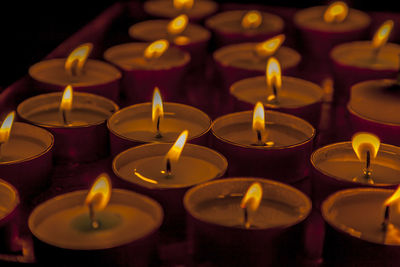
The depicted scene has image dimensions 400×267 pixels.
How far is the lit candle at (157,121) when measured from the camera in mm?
1233

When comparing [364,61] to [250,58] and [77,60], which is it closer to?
[250,58]

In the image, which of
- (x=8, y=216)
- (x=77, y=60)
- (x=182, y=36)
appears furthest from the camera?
(x=182, y=36)

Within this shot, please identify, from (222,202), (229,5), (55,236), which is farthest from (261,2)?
(55,236)

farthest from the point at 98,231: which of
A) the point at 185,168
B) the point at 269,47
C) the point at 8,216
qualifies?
the point at 269,47

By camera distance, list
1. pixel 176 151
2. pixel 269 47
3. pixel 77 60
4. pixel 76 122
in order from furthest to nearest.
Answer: pixel 269 47 < pixel 77 60 < pixel 76 122 < pixel 176 151

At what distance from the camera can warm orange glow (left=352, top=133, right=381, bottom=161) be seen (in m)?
1.12

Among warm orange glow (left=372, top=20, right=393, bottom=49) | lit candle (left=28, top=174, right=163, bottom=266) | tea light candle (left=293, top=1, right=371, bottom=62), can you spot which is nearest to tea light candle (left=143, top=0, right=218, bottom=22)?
tea light candle (left=293, top=1, right=371, bottom=62)

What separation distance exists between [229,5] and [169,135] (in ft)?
2.62

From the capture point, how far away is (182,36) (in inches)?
69.8

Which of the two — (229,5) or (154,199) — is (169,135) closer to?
Answer: (154,199)

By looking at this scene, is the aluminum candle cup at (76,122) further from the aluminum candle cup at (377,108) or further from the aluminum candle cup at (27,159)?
the aluminum candle cup at (377,108)

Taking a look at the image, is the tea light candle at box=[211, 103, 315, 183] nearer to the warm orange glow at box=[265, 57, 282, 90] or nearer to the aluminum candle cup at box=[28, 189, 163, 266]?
the warm orange glow at box=[265, 57, 282, 90]

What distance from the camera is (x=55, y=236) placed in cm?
95

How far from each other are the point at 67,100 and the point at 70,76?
214mm
